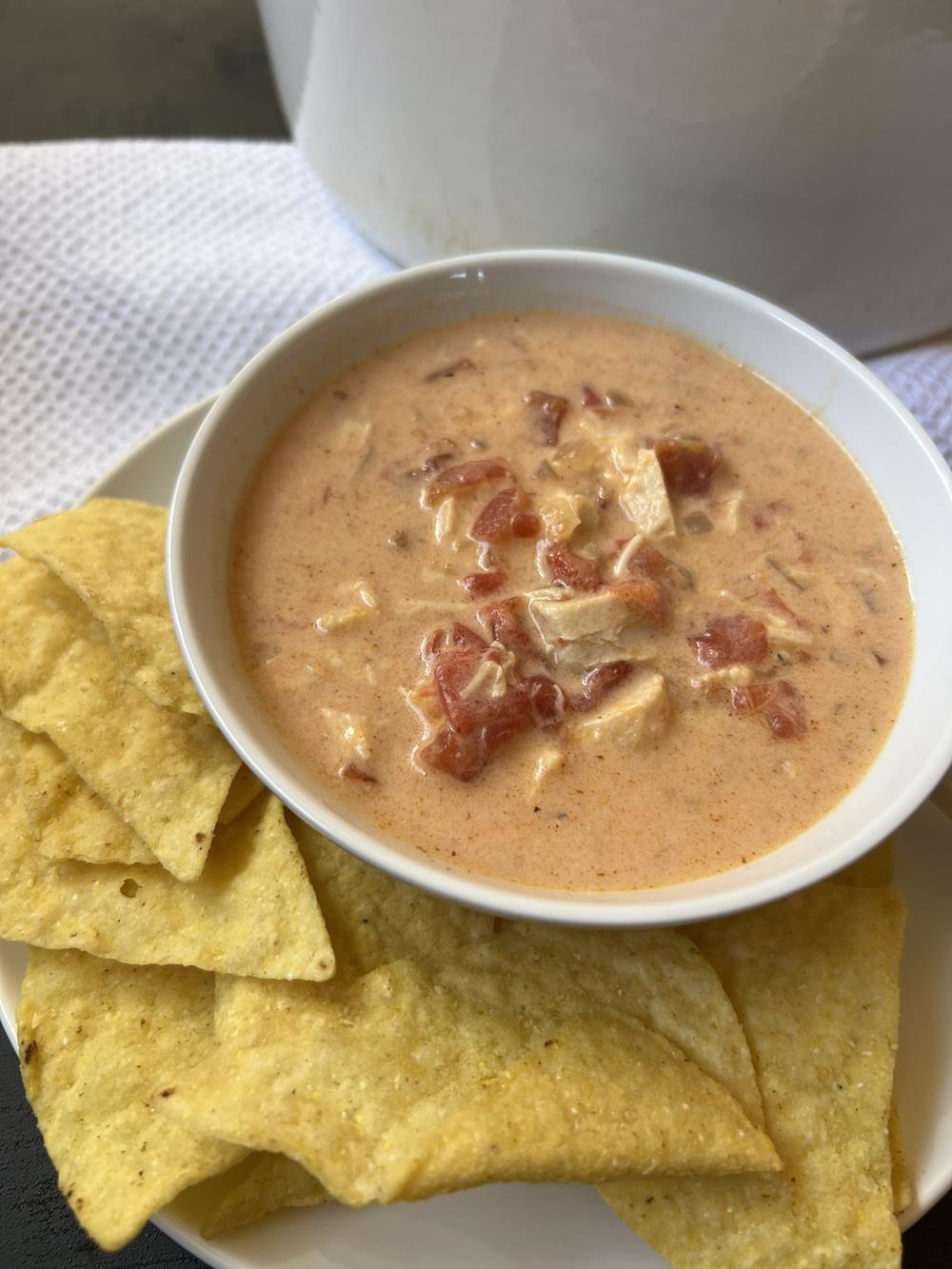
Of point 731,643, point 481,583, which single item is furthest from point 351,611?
point 731,643

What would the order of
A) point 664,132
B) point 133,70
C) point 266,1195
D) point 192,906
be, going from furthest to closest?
point 133,70 < point 664,132 < point 192,906 < point 266,1195

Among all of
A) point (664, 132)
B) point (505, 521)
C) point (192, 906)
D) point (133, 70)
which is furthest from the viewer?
point (133, 70)

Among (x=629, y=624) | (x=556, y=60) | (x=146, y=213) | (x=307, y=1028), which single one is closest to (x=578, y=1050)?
(x=307, y=1028)

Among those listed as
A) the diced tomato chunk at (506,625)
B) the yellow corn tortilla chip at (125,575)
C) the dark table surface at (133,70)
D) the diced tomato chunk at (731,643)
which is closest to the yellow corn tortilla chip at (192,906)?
the yellow corn tortilla chip at (125,575)

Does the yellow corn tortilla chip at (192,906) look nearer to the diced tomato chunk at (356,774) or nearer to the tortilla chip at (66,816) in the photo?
the tortilla chip at (66,816)

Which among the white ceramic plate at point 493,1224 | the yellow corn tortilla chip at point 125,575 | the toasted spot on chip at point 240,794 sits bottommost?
the white ceramic plate at point 493,1224

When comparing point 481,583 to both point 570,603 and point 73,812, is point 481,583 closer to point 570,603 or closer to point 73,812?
point 570,603
